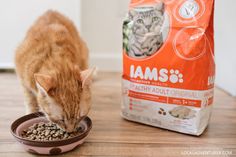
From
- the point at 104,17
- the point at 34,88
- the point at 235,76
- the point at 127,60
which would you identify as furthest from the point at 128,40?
the point at 104,17

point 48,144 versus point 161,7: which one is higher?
point 161,7

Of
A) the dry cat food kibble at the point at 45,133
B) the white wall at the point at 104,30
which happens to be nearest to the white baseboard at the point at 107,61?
the white wall at the point at 104,30

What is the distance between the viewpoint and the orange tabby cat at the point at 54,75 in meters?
0.88

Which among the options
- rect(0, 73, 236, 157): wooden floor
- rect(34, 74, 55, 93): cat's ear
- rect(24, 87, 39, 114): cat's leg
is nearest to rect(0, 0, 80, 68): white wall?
rect(0, 73, 236, 157): wooden floor

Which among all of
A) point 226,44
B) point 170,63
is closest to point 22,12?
point 170,63

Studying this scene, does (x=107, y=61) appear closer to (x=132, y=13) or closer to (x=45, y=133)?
(x=132, y=13)

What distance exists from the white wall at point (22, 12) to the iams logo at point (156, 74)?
3.35ft

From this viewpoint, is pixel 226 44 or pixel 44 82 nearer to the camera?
pixel 44 82

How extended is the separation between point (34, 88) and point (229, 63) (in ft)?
4.21

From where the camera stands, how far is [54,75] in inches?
35.8

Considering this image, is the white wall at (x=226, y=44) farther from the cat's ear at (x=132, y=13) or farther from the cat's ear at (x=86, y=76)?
the cat's ear at (x=86, y=76)

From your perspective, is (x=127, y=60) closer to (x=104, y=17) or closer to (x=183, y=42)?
(x=183, y=42)

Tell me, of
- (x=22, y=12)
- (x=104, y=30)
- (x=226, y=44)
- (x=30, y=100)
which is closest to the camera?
(x=30, y=100)

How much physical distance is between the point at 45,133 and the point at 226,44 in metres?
1.34
